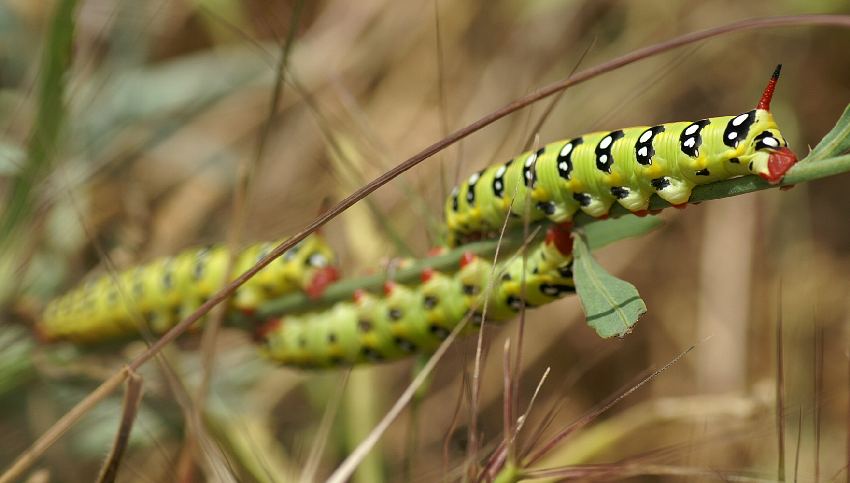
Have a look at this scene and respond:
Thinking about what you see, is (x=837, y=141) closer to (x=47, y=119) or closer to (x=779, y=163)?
(x=779, y=163)

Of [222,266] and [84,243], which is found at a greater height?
[84,243]

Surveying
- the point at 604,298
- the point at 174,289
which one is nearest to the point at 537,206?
the point at 604,298

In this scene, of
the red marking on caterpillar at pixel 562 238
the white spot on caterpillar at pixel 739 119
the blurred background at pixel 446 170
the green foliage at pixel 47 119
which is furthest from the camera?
the blurred background at pixel 446 170

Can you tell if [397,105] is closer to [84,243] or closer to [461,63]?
[461,63]

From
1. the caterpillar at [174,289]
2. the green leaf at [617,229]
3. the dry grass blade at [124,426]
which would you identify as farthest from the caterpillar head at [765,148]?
the caterpillar at [174,289]

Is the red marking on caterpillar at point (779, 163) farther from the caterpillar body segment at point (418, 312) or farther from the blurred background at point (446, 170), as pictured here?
the blurred background at point (446, 170)

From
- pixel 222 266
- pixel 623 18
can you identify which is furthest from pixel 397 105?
pixel 222 266
